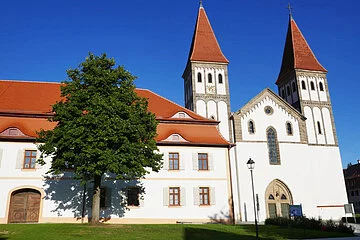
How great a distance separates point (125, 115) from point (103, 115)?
1585mm

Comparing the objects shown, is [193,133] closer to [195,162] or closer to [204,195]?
[195,162]

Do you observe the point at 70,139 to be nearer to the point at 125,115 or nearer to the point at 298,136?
the point at 125,115

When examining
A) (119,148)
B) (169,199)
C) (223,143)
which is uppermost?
(223,143)

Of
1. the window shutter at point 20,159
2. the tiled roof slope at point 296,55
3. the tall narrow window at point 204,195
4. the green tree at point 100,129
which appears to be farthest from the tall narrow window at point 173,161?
the tiled roof slope at point 296,55

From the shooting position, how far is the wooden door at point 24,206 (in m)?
24.5

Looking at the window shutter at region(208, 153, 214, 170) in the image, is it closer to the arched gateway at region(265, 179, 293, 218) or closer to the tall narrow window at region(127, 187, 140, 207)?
the tall narrow window at region(127, 187, 140, 207)

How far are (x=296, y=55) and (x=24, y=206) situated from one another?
117 feet

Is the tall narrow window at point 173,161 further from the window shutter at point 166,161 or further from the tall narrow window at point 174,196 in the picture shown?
the tall narrow window at point 174,196

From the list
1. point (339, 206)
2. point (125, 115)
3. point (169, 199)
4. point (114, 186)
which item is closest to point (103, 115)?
point (125, 115)

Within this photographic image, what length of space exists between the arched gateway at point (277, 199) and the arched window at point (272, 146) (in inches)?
86.7

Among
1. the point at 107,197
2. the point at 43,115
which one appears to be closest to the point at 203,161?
the point at 107,197

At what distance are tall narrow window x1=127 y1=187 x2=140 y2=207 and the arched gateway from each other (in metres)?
14.2

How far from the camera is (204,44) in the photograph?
41094 millimetres

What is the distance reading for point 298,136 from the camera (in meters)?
36.4
